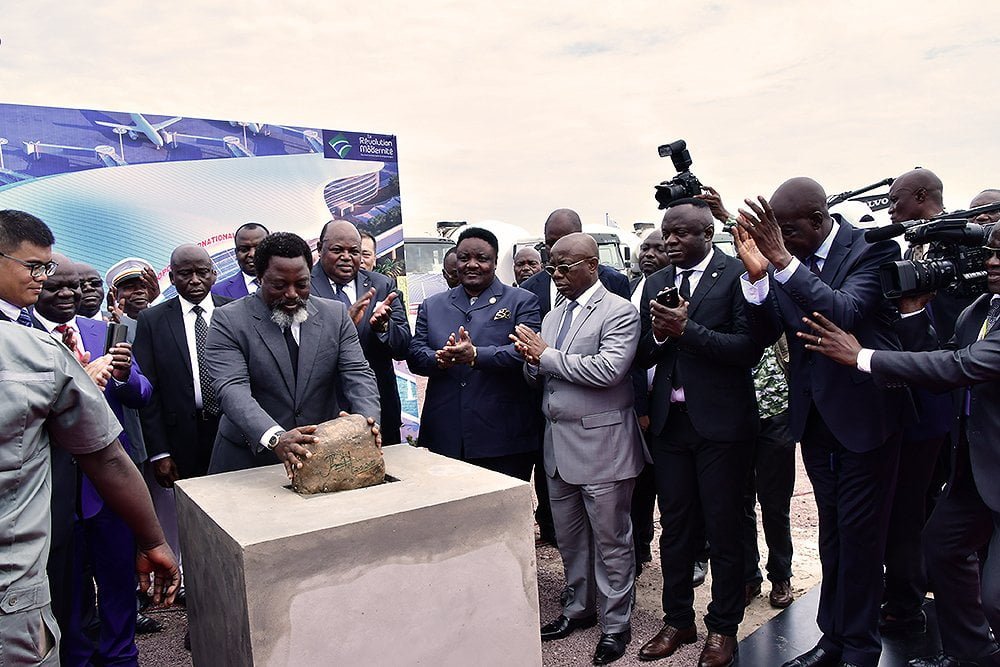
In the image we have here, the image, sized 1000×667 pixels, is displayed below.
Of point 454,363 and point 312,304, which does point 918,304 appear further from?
point 312,304

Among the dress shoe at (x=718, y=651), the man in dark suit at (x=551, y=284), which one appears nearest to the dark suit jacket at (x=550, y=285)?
the man in dark suit at (x=551, y=284)

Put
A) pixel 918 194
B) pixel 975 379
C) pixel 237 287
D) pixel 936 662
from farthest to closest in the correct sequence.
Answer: pixel 237 287
pixel 918 194
pixel 936 662
pixel 975 379

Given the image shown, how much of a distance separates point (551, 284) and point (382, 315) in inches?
54.2

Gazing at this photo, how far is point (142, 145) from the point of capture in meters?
6.18

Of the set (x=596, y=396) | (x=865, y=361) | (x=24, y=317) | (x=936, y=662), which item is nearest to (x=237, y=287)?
(x=24, y=317)

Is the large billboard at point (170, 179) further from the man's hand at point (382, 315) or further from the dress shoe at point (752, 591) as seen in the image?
the dress shoe at point (752, 591)

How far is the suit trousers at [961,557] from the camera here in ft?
10.2

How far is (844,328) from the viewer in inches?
127

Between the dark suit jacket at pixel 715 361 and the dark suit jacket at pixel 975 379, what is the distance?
2.23 ft

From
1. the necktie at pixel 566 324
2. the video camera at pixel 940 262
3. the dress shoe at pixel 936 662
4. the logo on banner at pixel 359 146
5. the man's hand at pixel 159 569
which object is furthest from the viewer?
the logo on banner at pixel 359 146

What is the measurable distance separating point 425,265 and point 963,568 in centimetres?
1391

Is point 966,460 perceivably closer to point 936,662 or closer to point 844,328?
point 844,328

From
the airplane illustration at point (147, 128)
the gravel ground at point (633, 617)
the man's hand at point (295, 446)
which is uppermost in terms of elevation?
the airplane illustration at point (147, 128)

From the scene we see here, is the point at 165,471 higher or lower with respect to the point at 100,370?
lower
